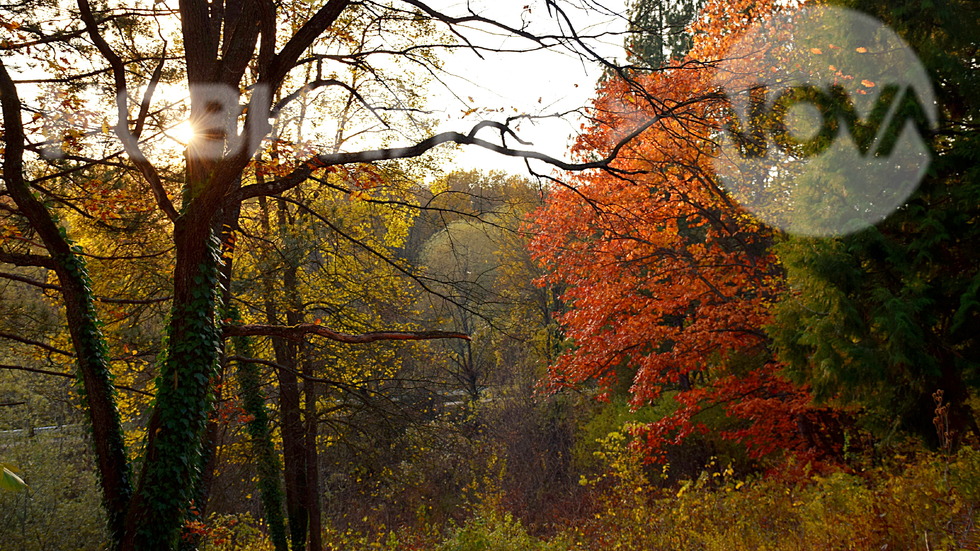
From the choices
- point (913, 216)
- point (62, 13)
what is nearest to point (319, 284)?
point (62, 13)

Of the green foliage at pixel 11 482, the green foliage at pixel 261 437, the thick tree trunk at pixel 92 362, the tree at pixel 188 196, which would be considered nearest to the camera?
the green foliage at pixel 11 482

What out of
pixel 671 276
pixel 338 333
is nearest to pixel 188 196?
pixel 338 333

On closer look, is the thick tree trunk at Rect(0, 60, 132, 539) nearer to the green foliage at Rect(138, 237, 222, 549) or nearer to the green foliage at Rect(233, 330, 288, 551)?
the green foliage at Rect(138, 237, 222, 549)

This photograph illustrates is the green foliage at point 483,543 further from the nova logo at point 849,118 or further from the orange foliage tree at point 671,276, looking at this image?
the nova logo at point 849,118

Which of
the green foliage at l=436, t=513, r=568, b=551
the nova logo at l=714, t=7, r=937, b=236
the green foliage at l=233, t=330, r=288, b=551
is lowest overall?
the green foliage at l=436, t=513, r=568, b=551

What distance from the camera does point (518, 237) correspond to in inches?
358

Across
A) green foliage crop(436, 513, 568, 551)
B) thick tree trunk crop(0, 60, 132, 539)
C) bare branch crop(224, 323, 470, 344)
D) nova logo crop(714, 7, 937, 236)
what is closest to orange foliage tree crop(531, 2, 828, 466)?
nova logo crop(714, 7, 937, 236)

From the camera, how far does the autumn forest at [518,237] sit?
515 centimetres

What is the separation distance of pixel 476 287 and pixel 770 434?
5.64m

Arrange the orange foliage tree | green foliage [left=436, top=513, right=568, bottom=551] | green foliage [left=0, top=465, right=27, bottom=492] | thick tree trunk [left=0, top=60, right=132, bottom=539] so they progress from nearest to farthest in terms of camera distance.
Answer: green foliage [left=0, top=465, right=27, bottom=492]
thick tree trunk [left=0, top=60, right=132, bottom=539]
green foliage [left=436, top=513, right=568, bottom=551]
the orange foliage tree

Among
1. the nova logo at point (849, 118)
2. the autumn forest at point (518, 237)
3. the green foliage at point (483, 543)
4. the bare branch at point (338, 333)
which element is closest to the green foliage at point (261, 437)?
the autumn forest at point (518, 237)

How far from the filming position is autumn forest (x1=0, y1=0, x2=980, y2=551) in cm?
515

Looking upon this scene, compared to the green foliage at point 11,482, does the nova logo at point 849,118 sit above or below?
above

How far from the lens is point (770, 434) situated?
1012 centimetres
